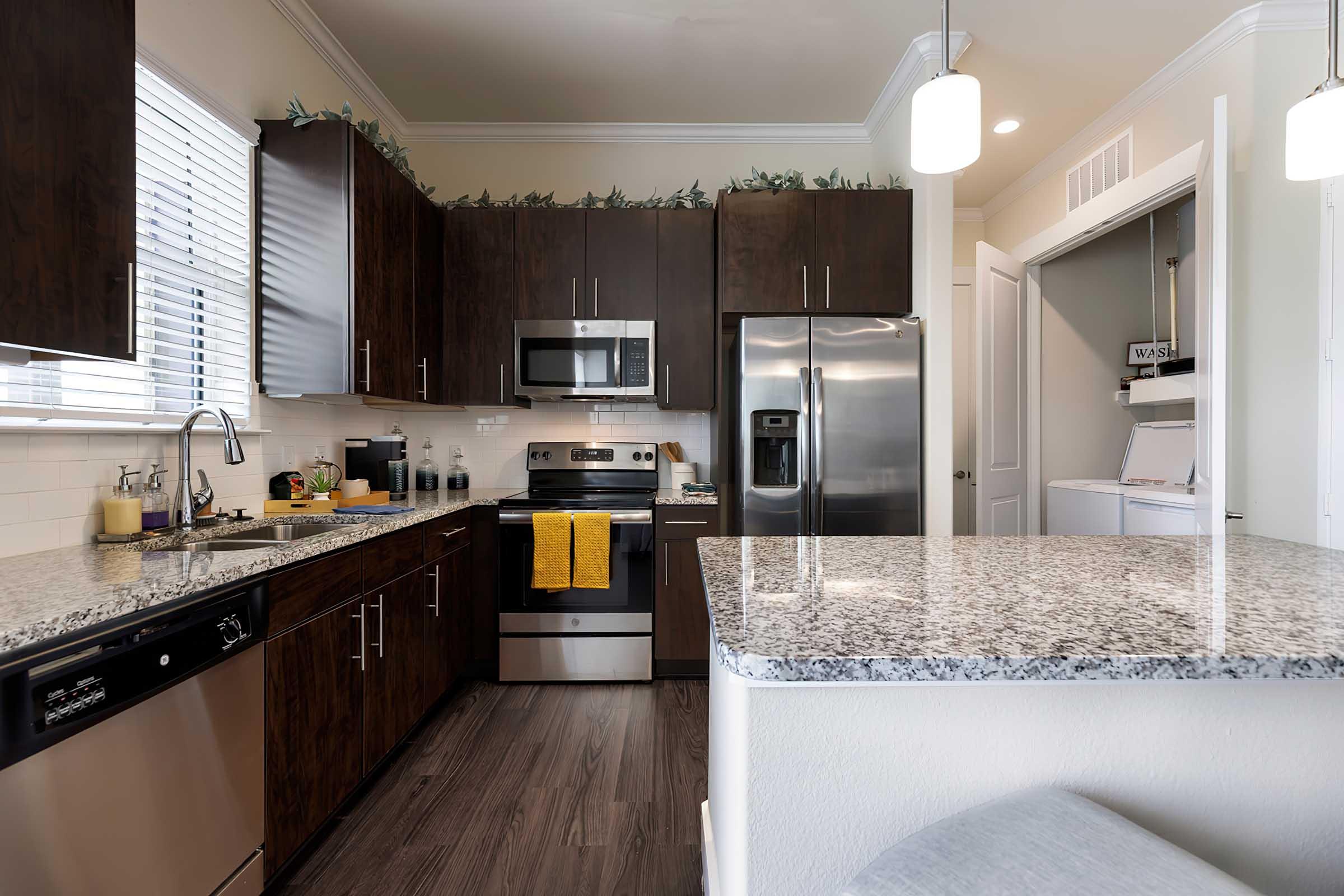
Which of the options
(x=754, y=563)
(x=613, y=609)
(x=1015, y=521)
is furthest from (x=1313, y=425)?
(x=613, y=609)

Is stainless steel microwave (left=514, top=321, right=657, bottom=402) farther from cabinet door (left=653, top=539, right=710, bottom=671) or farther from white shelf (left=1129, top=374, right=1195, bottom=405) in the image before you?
white shelf (left=1129, top=374, right=1195, bottom=405)

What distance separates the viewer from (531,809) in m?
1.99

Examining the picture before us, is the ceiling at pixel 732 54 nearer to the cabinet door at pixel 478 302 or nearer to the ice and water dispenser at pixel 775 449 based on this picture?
the cabinet door at pixel 478 302

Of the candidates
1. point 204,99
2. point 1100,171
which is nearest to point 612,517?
point 204,99

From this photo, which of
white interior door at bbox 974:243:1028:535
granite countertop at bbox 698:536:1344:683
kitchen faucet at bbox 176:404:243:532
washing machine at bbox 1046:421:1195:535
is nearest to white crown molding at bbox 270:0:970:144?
white interior door at bbox 974:243:1028:535

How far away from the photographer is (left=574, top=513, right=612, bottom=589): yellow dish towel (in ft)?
9.61

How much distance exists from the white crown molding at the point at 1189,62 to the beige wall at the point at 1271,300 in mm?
44

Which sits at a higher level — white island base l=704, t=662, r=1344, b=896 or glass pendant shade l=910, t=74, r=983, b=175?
glass pendant shade l=910, t=74, r=983, b=175

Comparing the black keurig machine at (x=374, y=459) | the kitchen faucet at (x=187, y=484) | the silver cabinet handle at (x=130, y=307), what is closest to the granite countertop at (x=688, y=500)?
the black keurig machine at (x=374, y=459)

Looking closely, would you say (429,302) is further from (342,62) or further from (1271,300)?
(1271,300)

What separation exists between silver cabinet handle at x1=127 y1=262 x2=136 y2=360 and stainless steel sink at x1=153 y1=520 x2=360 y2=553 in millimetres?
512

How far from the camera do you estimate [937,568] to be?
118 cm

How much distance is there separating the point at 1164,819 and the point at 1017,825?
309 mm

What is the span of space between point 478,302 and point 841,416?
1.89m
